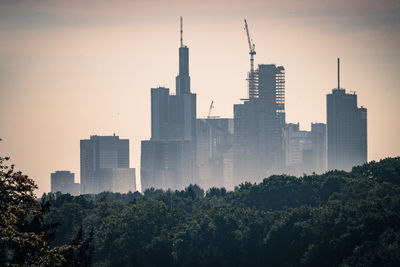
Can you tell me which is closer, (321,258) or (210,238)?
(321,258)

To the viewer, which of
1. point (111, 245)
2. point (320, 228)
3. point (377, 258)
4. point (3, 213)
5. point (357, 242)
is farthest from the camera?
point (111, 245)

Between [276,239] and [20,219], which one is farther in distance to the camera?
[276,239]

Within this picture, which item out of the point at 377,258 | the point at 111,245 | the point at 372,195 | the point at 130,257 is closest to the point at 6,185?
the point at 377,258

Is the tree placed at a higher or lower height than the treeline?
higher

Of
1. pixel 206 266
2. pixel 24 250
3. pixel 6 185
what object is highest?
pixel 6 185

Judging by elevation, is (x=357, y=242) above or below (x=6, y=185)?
below

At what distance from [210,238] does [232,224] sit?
9.32m

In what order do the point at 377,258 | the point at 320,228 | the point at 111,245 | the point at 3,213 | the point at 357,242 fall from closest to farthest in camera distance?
the point at 3,213, the point at 377,258, the point at 357,242, the point at 320,228, the point at 111,245

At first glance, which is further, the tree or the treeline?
the treeline

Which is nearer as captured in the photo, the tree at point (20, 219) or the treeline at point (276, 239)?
the tree at point (20, 219)

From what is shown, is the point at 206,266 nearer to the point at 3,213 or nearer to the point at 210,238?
the point at 210,238

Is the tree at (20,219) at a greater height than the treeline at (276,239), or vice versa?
the tree at (20,219)

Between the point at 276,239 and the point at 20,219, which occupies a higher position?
the point at 20,219

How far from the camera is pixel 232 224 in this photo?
19925 centimetres
